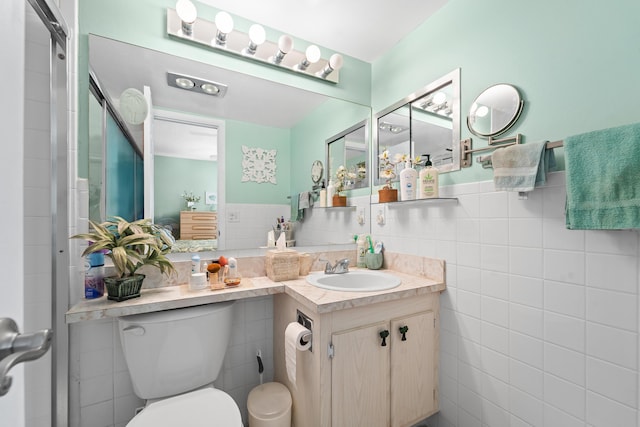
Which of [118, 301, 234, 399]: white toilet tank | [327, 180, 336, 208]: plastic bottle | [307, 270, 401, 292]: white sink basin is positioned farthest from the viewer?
[327, 180, 336, 208]: plastic bottle

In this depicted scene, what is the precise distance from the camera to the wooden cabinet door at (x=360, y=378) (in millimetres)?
1102

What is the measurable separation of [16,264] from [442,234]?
156cm

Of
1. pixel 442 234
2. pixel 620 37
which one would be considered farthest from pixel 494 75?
pixel 442 234

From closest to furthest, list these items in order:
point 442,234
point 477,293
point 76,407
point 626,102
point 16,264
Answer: point 16,264 < point 626,102 < point 76,407 < point 477,293 < point 442,234

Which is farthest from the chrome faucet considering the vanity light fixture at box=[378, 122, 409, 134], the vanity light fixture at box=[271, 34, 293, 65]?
the vanity light fixture at box=[271, 34, 293, 65]

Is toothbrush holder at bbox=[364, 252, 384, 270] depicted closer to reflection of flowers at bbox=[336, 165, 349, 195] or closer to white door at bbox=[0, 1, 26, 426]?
reflection of flowers at bbox=[336, 165, 349, 195]

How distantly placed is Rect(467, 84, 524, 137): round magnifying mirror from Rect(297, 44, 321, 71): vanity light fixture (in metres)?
0.93

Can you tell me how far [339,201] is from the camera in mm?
1845

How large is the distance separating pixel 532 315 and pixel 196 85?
1874 mm

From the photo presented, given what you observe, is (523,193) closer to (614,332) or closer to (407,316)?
(614,332)

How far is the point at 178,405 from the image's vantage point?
102 cm

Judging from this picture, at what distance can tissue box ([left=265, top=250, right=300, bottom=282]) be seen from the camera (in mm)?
1383

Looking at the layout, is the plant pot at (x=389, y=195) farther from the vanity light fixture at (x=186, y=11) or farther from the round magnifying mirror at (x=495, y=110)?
the vanity light fixture at (x=186, y=11)

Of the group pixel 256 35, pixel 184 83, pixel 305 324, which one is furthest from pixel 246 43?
pixel 305 324
